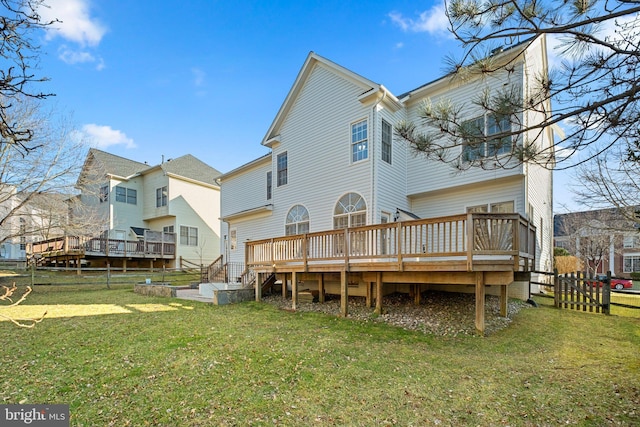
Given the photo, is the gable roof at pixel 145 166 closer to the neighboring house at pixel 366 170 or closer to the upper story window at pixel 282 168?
the upper story window at pixel 282 168

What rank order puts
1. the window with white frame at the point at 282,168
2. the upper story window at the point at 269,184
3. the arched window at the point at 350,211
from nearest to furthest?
the arched window at the point at 350,211 → the window with white frame at the point at 282,168 → the upper story window at the point at 269,184

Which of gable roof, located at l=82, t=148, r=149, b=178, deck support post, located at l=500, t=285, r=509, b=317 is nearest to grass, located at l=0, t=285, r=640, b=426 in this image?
deck support post, located at l=500, t=285, r=509, b=317

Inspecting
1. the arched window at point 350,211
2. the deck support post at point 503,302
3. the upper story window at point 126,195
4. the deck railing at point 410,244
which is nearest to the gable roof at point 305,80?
the arched window at point 350,211

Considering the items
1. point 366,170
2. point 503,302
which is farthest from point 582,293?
point 366,170

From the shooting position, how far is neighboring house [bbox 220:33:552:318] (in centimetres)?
1061

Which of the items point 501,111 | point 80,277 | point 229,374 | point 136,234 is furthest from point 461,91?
point 136,234

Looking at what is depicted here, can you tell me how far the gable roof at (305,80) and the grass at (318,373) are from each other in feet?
25.6

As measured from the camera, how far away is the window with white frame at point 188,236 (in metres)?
23.3

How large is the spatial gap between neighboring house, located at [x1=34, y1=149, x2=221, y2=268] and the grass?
50.0ft

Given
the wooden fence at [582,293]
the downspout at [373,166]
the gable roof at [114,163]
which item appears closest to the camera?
the wooden fence at [582,293]

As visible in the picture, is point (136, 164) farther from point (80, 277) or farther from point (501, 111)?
point (501, 111)

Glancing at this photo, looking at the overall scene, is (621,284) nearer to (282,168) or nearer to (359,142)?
(359,142)

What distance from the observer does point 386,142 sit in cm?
1152

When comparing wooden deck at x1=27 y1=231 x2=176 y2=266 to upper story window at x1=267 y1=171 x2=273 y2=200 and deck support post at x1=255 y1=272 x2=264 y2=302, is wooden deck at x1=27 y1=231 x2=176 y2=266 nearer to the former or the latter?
upper story window at x1=267 y1=171 x2=273 y2=200
